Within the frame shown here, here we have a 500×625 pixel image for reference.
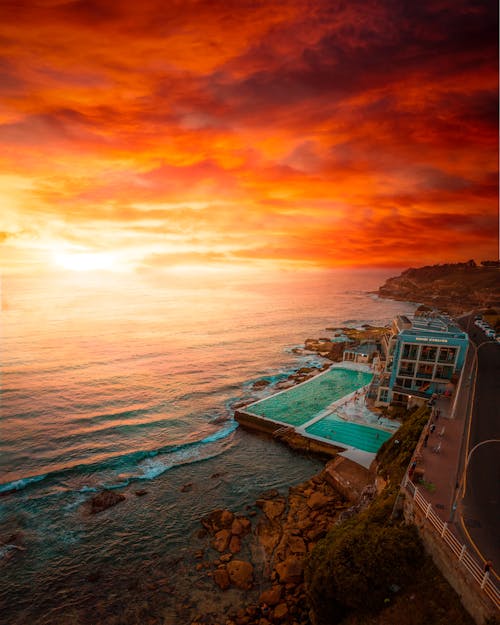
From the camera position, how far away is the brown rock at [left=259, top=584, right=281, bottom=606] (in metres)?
22.7

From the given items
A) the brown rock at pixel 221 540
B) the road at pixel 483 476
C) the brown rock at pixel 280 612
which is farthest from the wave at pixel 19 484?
the road at pixel 483 476

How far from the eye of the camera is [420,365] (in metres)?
47.1

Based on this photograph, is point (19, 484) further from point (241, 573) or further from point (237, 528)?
point (241, 573)

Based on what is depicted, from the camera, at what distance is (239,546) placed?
2827 cm

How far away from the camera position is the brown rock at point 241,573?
80.5 ft

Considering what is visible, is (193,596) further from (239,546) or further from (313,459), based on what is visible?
(313,459)

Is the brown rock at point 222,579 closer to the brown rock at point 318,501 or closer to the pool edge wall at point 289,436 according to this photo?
the brown rock at point 318,501

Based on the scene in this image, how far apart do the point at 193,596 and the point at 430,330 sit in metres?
44.1

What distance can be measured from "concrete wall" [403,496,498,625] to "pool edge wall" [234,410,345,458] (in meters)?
22.1

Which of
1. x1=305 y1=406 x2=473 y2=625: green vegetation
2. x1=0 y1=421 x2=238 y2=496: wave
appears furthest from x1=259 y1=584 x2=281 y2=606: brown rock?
x1=0 y1=421 x2=238 y2=496: wave

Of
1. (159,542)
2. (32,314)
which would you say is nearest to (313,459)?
(159,542)

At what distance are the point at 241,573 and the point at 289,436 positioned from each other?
21.1 metres

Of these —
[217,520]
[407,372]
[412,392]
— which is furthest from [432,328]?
[217,520]

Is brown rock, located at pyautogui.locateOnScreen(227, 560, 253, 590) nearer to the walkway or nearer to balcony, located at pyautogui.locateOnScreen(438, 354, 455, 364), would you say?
the walkway
